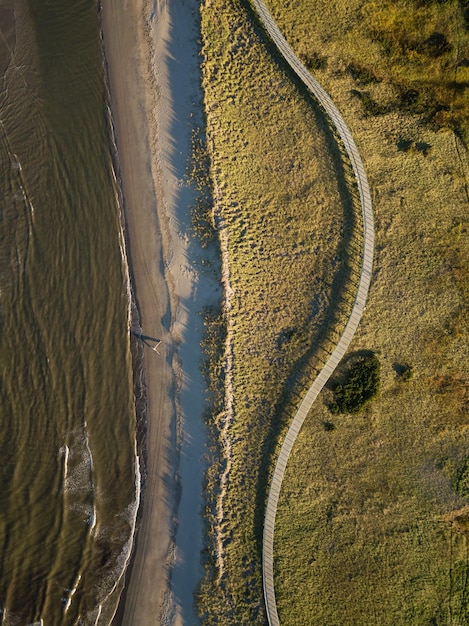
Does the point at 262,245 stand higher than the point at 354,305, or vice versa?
the point at 262,245

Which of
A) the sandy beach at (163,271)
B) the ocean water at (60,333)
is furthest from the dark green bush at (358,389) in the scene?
the ocean water at (60,333)

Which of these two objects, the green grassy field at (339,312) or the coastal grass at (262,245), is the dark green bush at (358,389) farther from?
the coastal grass at (262,245)

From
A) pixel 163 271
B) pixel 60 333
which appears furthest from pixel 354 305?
pixel 60 333

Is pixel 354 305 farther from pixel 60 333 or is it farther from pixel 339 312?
pixel 60 333

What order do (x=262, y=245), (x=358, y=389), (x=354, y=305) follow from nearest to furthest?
(x=358, y=389) < (x=354, y=305) < (x=262, y=245)

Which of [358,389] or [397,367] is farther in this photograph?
[397,367]

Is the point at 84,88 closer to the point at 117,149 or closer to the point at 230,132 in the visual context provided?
the point at 117,149
